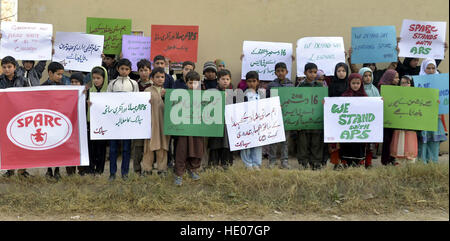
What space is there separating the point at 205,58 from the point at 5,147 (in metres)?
3.95

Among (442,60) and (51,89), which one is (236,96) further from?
(442,60)

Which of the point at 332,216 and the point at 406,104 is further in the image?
the point at 406,104

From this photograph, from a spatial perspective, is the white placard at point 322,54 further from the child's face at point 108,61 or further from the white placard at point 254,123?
the child's face at point 108,61

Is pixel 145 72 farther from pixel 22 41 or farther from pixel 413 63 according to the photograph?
pixel 413 63

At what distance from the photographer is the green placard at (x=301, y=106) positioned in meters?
6.03

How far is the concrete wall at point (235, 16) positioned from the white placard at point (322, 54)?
0.96 meters

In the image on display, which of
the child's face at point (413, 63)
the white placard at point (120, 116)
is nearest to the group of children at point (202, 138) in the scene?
the white placard at point (120, 116)

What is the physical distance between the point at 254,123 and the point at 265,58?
1847mm

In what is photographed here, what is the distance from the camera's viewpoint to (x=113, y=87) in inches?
220

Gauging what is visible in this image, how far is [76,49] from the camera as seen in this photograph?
7055mm

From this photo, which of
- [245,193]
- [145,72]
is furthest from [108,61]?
[245,193]

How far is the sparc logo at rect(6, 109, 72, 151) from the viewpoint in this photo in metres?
5.30

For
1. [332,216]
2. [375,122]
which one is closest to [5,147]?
[332,216]

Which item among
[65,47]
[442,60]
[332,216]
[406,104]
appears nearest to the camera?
[332,216]
